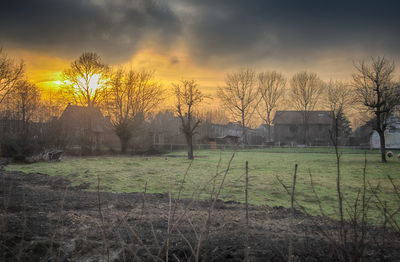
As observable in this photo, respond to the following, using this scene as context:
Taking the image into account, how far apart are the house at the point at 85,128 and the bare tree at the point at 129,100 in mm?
1703

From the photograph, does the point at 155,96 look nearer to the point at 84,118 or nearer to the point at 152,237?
the point at 84,118

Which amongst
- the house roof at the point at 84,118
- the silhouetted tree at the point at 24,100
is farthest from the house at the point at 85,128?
the silhouetted tree at the point at 24,100

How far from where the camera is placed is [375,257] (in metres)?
3.01

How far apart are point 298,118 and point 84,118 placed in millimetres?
44734

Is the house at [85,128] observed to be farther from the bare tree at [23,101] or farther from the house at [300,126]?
the house at [300,126]

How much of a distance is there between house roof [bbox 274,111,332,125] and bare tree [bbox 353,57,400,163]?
1446 inches

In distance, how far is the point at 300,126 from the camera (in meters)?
61.6

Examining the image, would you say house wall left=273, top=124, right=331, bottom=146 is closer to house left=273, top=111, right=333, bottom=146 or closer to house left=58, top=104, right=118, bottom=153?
house left=273, top=111, right=333, bottom=146

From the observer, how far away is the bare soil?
2545mm

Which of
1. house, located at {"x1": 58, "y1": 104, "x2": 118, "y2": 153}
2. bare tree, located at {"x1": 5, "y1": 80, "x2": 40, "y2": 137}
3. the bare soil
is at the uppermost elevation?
bare tree, located at {"x1": 5, "y1": 80, "x2": 40, "y2": 137}

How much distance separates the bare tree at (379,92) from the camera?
76.4ft

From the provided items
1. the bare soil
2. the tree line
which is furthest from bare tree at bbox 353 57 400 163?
the bare soil

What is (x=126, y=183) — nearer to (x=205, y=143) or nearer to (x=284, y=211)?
(x=284, y=211)

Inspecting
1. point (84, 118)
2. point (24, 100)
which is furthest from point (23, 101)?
point (84, 118)
